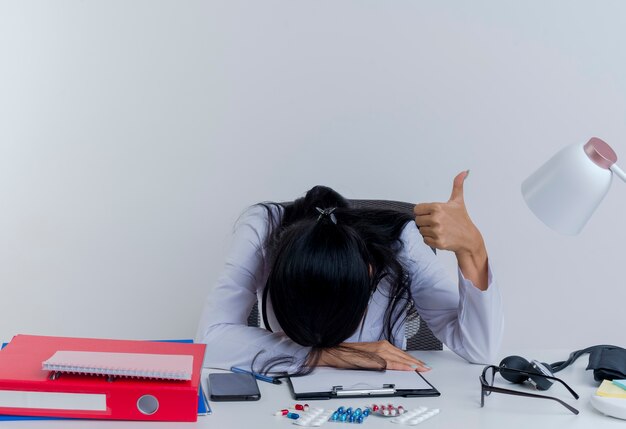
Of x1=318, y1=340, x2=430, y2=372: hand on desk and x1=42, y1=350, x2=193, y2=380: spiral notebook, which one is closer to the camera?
x1=42, y1=350, x2=193, y2=380: spiral notebook

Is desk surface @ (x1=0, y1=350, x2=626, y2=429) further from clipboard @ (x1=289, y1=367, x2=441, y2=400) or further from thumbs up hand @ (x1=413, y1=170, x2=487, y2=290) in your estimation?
thumbs up hand @ (x1=413, y1=170, x2=487, y2=290)

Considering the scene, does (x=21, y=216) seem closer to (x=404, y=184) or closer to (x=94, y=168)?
(x=94, y=168)

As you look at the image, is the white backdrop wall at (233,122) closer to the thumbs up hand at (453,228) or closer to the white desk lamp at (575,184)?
the thumbs up hand at (453,228)

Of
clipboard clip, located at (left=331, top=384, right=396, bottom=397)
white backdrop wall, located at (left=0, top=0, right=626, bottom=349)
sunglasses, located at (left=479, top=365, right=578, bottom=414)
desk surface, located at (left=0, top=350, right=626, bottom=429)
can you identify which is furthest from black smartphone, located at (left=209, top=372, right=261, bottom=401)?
white backdrop wall, located at (left=0, top=0, right=626, bottom=349)

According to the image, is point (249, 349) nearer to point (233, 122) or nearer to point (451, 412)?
point (451, 412)

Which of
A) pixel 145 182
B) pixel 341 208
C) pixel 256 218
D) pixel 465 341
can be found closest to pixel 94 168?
pixel 145 182

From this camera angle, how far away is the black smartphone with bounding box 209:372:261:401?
3.94 feet

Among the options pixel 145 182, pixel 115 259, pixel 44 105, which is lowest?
pixel 115 259

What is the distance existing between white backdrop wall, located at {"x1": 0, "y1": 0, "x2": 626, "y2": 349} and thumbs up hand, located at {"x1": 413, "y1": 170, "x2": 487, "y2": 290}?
1.13m

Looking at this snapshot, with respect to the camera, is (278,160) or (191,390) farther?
(278,160)

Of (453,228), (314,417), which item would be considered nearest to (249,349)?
(314,417)

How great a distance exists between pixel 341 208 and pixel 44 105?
1.32 m

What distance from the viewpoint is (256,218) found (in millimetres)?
1816

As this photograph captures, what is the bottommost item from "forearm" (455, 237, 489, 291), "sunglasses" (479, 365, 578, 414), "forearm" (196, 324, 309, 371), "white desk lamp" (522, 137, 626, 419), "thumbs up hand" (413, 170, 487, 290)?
"forearm" (196, 324, 309, 371)
